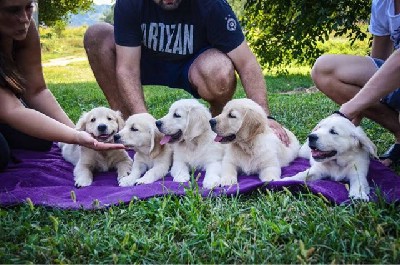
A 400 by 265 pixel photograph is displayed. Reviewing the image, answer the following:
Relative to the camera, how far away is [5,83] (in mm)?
3654

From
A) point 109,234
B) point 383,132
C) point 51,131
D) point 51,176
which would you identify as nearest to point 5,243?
point 109,234

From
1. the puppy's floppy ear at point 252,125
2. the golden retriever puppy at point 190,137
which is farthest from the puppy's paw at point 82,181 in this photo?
the puppy's floppy ear at point 252,125

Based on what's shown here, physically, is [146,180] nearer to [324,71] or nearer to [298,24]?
[324,71]

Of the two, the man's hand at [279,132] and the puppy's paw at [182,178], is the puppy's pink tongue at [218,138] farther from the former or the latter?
the man's hand at [279,132]

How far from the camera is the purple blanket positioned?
3.07 metres

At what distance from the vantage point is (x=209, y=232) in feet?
8.23

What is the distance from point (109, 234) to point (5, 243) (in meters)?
0.51

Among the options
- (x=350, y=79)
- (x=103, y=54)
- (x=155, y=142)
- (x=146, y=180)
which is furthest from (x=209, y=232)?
(x=103, y=54)

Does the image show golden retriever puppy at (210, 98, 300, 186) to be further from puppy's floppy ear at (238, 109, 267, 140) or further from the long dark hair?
the long dark hair

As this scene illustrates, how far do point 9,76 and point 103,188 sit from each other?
112cm

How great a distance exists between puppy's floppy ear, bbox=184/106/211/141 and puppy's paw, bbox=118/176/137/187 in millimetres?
563

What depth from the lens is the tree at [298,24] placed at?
29.0ft

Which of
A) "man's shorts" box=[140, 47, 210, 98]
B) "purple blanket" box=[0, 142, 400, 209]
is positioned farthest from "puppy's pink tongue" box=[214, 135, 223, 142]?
"man's shorts" box=[140, 47, 210, 98]

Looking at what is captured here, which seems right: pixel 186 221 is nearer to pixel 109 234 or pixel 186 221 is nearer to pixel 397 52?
pixel 109 234
